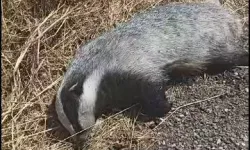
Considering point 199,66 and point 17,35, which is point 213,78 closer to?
point 199,66

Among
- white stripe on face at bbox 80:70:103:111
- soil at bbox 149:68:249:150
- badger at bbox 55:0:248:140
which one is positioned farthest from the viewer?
badger at bbox 55:0:248:140

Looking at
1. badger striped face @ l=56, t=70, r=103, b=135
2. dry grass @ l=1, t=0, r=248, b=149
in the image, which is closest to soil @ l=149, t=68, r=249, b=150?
dry grass @ l=1, t=0, r=248, b=149

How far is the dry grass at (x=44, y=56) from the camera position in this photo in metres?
3.34

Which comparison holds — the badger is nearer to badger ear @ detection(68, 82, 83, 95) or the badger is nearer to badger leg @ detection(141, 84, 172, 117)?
badger leg @ detection(141, 84, 172, 117)

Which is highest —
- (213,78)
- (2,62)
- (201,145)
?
(2,62)

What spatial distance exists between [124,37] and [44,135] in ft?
2.84

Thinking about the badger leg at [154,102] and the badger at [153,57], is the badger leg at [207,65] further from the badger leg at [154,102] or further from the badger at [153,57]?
the badger leg at [154,102]

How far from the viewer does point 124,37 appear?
3447 mm

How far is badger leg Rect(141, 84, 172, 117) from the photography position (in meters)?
3.40

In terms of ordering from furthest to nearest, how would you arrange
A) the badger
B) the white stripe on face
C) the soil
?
the badger
the white stripe on face
the soil

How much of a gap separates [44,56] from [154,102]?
2.95 feet

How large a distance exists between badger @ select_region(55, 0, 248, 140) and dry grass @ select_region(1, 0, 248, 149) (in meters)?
0.19

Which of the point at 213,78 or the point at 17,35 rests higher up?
the point at 17,35

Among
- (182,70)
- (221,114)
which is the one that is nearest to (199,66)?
(182,70)
